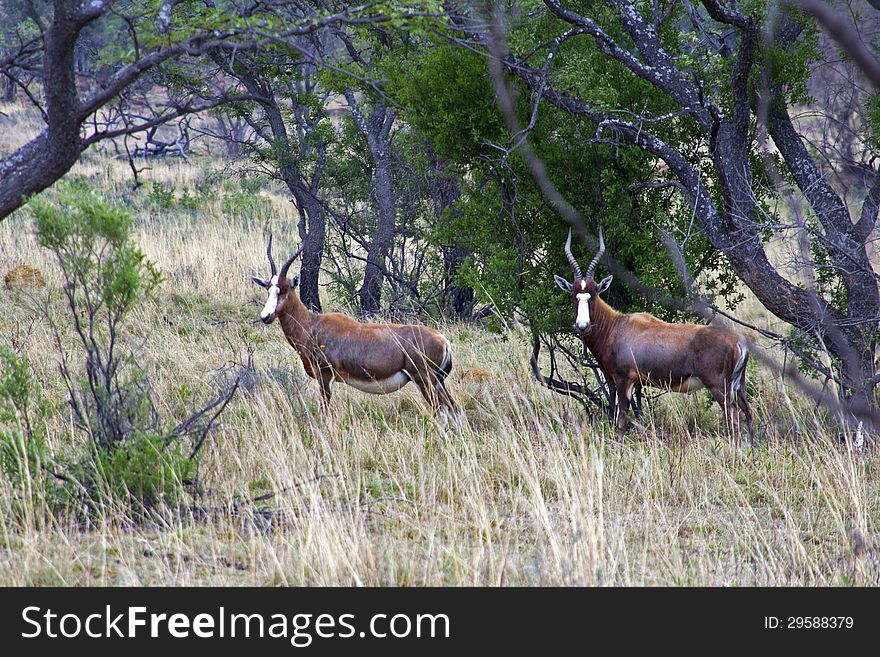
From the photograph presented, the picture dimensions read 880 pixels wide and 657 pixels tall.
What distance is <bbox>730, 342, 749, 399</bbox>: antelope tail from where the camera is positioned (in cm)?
772

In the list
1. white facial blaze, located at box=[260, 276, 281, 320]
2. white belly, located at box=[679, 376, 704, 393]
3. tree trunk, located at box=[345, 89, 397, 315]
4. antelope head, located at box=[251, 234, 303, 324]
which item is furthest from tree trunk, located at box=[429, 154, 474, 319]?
white belly, located at box=[679, 376, 704, 393]

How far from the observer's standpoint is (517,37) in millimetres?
8328

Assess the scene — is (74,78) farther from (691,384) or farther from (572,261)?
(691,384)

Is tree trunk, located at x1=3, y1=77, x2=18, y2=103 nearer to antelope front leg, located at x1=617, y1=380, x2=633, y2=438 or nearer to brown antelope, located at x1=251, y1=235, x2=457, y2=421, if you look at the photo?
brown antelope, located at x1=251, y1=235, x2=457, y2=421

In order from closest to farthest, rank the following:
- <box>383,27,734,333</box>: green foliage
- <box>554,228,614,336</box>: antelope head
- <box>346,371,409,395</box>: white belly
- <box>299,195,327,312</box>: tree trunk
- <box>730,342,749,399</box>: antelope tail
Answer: <box>730,342,749,399</box>: antelope tail < <box>554,228,614,336</box>: antelope head < <box>383,27,734,333</box>: green foliage < <box>346,371,409,395</box>: white belly < <box>299,195,327,312</box>: tree trunk

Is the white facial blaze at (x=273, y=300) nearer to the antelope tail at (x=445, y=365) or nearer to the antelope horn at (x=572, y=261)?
the antelope tail at (x=445, y=365)

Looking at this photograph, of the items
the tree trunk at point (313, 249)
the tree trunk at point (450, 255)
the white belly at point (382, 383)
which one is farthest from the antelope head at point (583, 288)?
the tree trunk at point (313, 249)

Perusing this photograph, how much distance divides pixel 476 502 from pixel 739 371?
9.95ft

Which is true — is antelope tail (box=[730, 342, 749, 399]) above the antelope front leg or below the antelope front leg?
above

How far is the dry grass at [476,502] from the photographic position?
486cm

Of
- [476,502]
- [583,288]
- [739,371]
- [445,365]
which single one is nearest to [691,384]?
[739,371]

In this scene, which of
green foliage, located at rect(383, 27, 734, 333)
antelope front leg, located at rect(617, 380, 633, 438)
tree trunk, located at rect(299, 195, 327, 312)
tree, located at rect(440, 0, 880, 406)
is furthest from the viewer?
tree trunk, located at rect(299, 195, 327, 312)

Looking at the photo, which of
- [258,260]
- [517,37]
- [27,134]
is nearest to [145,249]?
[258,260]

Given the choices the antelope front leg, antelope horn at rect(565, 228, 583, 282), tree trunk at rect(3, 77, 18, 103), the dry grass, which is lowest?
the dry grass
